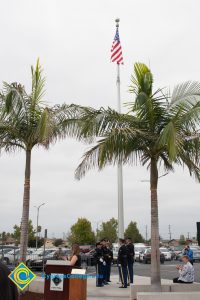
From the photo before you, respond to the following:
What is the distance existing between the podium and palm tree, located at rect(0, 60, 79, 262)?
82.6 inches

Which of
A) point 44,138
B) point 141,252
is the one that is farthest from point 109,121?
point 141,252

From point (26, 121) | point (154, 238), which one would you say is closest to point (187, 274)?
point (154, 238)

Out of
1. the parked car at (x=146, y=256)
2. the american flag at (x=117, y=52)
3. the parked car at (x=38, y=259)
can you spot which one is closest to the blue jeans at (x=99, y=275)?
the american flag at (x=117, y=52)

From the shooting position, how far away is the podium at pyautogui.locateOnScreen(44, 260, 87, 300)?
9703 mm

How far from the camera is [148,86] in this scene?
11.7 m

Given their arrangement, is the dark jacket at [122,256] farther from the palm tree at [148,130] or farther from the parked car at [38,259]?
the parked car at [38,259]

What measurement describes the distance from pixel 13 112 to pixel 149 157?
3.98 meters

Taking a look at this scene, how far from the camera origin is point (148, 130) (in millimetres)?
11594

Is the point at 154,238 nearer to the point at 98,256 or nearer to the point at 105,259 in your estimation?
the point at 98,256

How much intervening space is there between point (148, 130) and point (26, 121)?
351 centimetres

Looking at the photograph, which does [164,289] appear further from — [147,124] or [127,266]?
[147,124]

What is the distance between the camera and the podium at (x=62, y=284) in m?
9.70

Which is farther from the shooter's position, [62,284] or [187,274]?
[187,274]

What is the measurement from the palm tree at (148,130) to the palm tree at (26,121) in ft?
2.76
